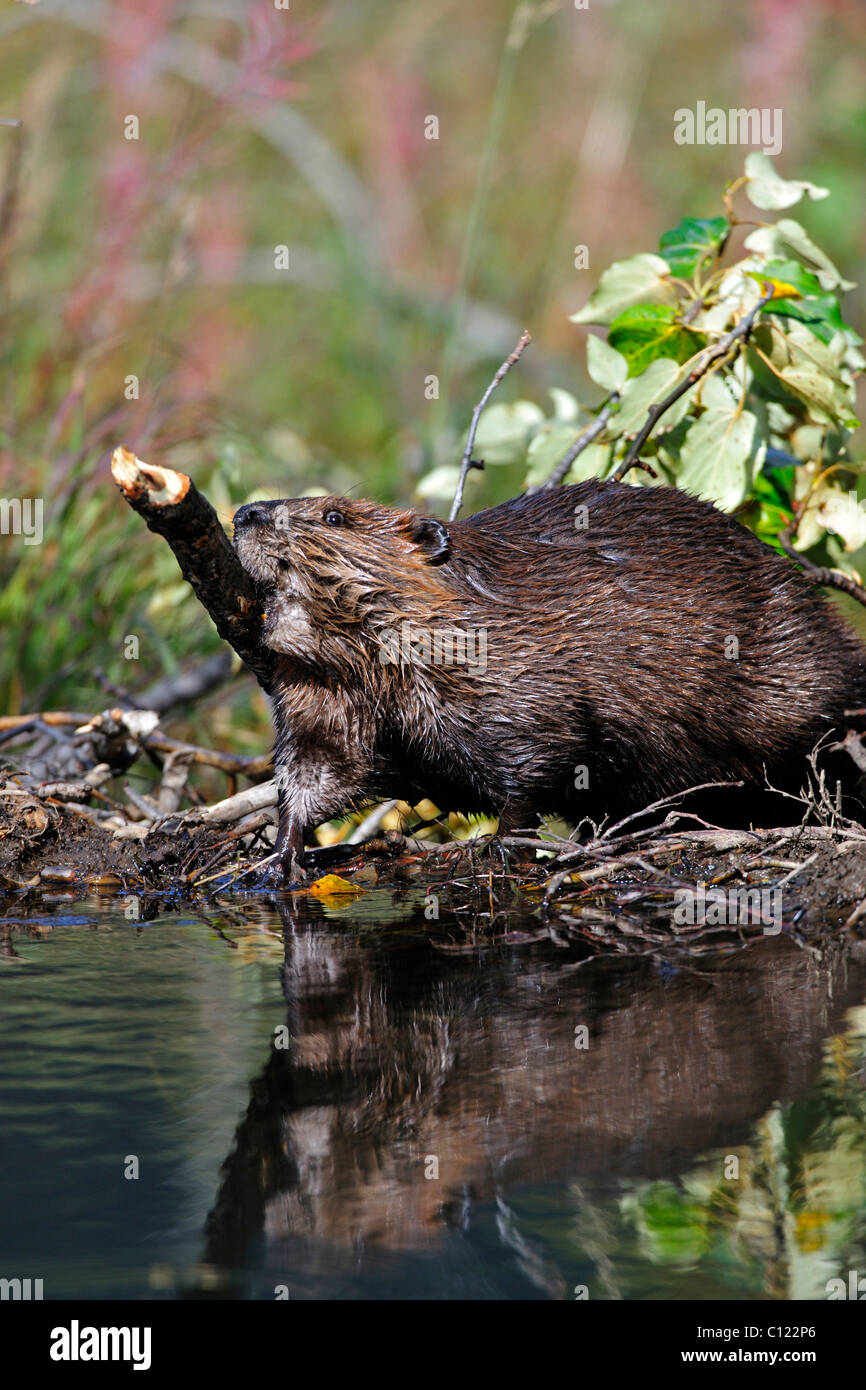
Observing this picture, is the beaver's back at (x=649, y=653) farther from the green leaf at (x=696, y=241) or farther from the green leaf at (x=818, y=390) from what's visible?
the green leaf at (x=696, y=241)

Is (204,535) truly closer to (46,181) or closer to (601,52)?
(46,181)

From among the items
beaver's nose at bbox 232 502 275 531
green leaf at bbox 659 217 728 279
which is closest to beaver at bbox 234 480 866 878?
beaver's nose at bbox 232 502 275 531

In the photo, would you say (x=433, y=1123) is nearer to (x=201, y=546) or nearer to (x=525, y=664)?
(x=201, y=546)

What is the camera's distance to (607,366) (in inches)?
151

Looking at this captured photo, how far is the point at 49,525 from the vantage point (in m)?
4.62

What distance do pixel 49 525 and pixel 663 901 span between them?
8.41 feet

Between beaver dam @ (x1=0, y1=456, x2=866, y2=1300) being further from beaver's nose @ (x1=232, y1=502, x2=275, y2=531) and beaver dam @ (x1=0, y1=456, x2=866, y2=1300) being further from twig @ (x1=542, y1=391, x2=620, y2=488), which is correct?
twig @ (x1=542, y1=391, x2=620, y2=488)

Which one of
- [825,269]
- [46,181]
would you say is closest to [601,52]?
[46,181]

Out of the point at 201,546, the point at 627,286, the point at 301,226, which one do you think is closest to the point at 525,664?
the point at 201,546

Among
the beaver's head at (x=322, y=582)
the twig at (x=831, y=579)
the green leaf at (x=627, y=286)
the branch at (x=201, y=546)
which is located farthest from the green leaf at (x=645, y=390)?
the branch at (x=201, y=546)

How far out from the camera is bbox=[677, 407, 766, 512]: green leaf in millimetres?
3707

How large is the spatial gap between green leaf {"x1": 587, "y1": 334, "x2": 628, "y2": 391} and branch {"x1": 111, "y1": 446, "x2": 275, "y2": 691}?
3.84ft

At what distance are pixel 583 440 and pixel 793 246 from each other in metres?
0.75

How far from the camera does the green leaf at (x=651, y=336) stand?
12.5ft
